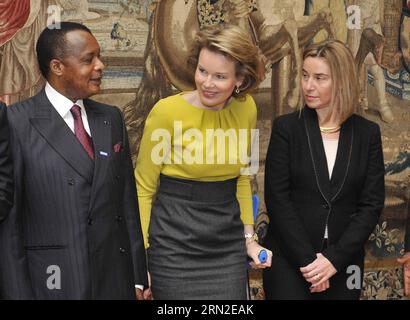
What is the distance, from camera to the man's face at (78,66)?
11.2 feet

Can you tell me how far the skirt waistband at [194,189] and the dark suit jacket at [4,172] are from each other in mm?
1025

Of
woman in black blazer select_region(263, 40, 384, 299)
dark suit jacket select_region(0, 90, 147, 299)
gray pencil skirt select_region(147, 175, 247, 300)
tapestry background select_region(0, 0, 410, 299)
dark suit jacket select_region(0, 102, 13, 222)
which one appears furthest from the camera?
tapestry background select_region(0, 0, 410, 299)

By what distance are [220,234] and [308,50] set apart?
1196 millimetres

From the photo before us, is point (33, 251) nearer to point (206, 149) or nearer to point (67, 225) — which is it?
point (67, 225)

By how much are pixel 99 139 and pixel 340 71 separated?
58.2 inches

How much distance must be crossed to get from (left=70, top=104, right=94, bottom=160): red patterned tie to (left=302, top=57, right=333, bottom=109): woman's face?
136 centimetres

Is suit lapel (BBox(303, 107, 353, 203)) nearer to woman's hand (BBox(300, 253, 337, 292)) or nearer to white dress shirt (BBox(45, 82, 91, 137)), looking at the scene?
woman's hand (BBox(300, 253, 337, 292))

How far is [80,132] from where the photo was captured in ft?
11.3

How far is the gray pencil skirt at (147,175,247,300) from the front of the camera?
3842 mm

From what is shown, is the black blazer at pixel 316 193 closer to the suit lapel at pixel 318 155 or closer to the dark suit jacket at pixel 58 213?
the suit lapel at pixel 318 155

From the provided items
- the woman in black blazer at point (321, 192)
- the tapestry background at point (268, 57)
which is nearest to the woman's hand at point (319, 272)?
the woman in black blazer at point (321, 192)

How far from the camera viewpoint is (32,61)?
518cm

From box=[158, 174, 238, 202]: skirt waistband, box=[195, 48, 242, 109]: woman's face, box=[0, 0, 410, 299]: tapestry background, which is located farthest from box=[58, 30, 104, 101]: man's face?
box=[0, 0, 410, 299]: tapestry background

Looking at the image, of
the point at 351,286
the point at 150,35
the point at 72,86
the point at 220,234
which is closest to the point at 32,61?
the point at 150,35
